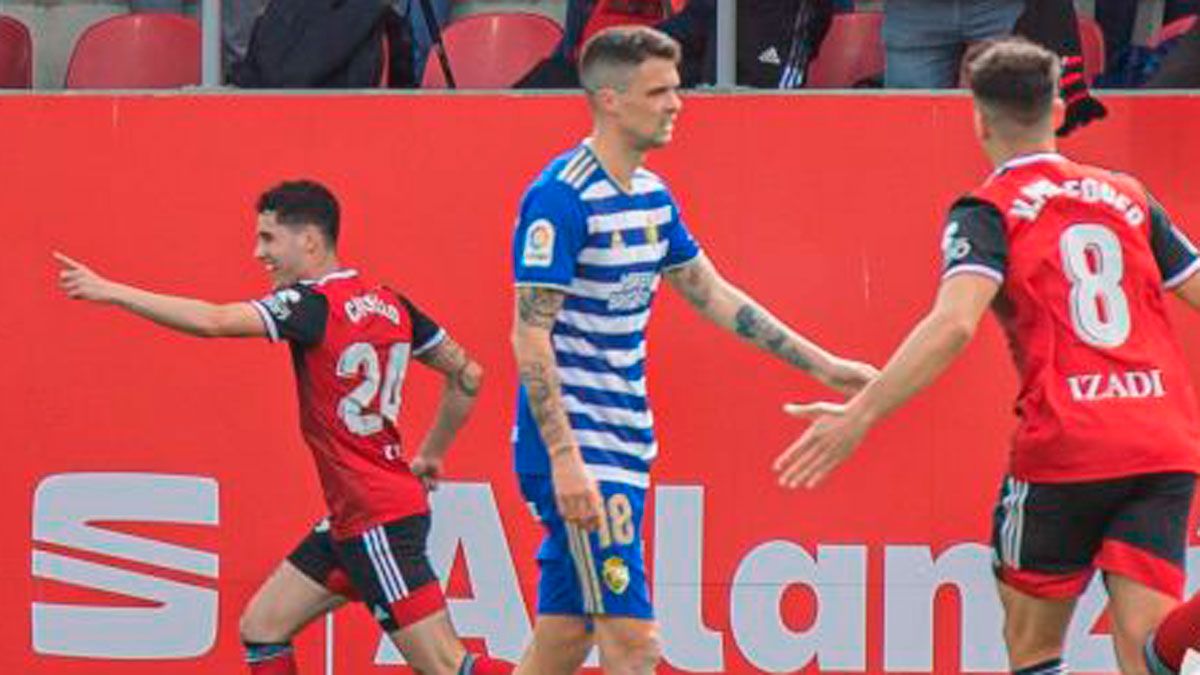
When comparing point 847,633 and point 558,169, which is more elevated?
point 558,169

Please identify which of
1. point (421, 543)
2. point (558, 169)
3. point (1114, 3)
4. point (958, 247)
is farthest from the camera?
point (1114, 3)

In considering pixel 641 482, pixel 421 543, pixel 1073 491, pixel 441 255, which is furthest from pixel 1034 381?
pixel 441 255

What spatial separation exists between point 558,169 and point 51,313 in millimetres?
3155

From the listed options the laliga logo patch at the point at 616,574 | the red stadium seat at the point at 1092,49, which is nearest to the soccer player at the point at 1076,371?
the laliga logo patch at the point at 616,574

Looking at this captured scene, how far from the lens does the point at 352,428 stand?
34.6 ft

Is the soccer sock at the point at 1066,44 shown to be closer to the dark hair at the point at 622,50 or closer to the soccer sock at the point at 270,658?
the dark hair at the point at 622,50

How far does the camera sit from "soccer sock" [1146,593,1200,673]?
8.37 meters

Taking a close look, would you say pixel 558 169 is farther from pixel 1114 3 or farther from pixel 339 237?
pixel 1114 3

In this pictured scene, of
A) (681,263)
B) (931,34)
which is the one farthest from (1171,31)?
(681,263)

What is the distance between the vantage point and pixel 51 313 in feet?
38.4

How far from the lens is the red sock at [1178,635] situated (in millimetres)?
8359

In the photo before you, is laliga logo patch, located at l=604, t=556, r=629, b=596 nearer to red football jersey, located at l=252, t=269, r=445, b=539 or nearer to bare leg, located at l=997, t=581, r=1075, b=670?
bare leg, located at l=997, t=581, r=1075, b=670

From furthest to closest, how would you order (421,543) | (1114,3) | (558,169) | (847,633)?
(1114,3)
(847,633)
(421,543)
(558,169)

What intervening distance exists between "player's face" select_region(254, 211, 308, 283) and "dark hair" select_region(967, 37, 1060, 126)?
277cm
